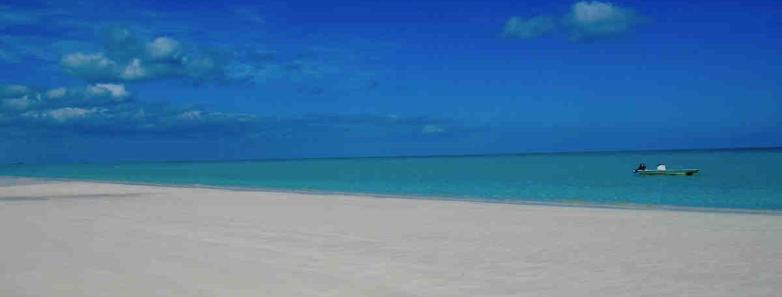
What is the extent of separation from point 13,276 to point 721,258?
9.65 meters

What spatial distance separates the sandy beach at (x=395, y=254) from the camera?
8.69 m

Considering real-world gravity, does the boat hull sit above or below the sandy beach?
above

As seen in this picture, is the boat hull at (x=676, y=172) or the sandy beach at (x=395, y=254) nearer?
the sandy beach at (x=395, y=254)

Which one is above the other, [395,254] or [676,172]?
[676,172]

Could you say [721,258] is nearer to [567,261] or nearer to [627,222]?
[567,261]

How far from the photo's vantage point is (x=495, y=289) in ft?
27.9

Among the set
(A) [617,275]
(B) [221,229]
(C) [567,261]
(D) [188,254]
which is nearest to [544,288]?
(A) [617,275]

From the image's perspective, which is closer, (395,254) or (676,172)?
(395,254)

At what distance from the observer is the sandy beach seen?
8.69m

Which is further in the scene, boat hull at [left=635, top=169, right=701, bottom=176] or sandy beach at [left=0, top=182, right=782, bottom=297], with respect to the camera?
boat hull at [left=635, top=169, right=701, bottom=176]

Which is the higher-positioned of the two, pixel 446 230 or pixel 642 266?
pixel 446 230

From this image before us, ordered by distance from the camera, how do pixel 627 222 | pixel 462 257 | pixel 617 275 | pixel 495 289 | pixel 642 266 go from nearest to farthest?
pixel 495 289
pixel 617 275
pixel 642 266
pixel 462 257
pixel 627 222

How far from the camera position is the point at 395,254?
11.5 meters

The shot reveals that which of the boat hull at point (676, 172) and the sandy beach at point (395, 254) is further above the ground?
the boat hull at point (676, 172)
